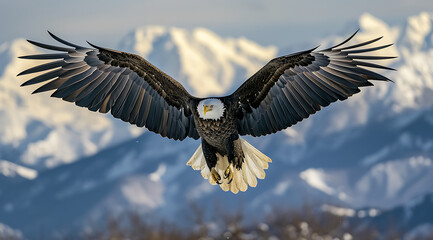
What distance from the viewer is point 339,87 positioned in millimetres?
7426

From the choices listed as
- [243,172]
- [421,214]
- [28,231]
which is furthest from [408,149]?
[243,172]

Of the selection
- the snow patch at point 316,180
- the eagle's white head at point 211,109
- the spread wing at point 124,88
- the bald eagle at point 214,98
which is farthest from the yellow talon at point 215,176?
the snow patch at point 316,180

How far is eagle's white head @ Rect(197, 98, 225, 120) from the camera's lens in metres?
7.26

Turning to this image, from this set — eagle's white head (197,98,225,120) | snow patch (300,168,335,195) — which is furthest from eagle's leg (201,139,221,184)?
snow patch (300,168,335,195)

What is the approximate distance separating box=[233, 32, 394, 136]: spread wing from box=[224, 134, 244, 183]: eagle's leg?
6.1 inches

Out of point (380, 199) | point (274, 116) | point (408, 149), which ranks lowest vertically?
point (274, 116)

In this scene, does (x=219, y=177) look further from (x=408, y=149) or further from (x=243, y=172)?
(x=408, y=149)

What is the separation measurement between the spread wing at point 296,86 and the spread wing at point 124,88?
60cm

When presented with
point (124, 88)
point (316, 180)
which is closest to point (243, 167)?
point (124, 88)

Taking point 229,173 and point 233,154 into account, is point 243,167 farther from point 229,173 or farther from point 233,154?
point 233,154

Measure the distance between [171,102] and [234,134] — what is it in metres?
0.72

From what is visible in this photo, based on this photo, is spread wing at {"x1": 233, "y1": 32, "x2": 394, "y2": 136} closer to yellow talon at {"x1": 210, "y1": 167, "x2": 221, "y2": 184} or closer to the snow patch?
yellow talon at {"x1": 210, "y1": 167, "x2": 221, "y2": 184}

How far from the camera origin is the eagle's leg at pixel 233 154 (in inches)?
301

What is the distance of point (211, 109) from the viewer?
726 cm
